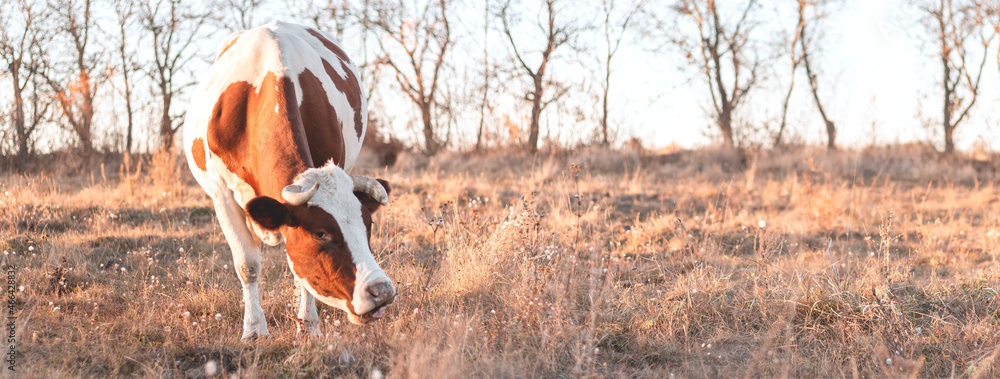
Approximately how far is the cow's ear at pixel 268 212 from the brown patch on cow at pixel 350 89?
73.3 inches

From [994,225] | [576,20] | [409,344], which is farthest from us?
[576,20]

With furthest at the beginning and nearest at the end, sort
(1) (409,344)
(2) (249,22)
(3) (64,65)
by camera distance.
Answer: (2) (249,22) < (3) (64,65) < (1) (409,344)

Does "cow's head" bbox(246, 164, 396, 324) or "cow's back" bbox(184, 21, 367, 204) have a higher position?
"cow's back" bbox(184, 21, 367, 204)

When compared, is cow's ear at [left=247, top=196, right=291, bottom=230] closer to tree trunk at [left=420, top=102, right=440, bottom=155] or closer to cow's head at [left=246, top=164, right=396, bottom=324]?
cow's head at [left=246, top=164, right=396, bottom=324]

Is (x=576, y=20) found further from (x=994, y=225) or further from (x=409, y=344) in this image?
(x=409, y=344)

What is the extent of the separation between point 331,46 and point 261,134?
2.48 metres

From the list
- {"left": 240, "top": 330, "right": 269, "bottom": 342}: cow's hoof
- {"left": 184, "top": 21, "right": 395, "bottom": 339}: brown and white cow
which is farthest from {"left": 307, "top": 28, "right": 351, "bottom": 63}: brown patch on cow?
{"left": 240, "top": 330, "right": 269, "bottom": 342}: cow's hoof

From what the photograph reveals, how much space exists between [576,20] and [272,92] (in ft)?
43.7

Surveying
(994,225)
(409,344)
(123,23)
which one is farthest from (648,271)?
(123,23)

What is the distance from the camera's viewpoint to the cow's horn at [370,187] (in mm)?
2941

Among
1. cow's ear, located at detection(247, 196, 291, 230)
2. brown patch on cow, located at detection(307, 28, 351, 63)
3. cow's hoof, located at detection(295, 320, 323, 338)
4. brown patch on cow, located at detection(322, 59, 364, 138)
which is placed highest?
brown patch on cow, located at detection(307, 28, 351, 63)

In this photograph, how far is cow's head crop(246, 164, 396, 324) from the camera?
2.74 meters

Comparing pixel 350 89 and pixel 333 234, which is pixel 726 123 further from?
pixel 333 234

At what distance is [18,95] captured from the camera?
10984 mm
